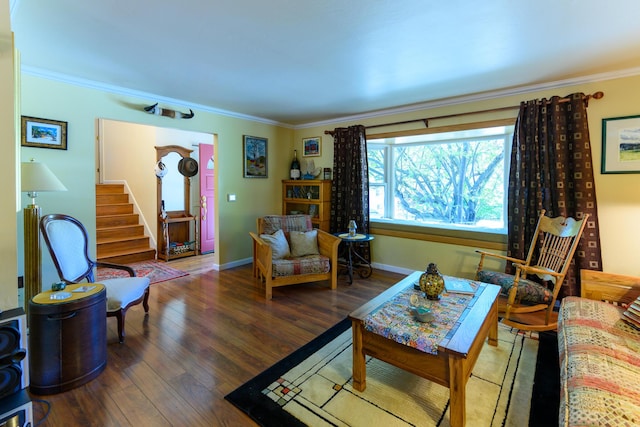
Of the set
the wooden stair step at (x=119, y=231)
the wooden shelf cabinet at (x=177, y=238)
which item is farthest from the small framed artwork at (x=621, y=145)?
the wooden stair step at (x=119, y=231)

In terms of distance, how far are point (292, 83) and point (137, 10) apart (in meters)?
1.58

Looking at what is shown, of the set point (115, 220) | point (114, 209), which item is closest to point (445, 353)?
point (115, 220)

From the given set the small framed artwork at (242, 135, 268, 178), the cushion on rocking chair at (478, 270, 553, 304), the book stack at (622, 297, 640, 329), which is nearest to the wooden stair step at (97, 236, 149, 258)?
the small framed artwork at (242, 135, 268, 178)

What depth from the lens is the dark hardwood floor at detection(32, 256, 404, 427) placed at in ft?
5.68

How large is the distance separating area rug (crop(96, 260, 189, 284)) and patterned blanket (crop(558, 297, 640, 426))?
13.8 feet

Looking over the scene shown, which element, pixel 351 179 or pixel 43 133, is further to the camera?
pixel 351 179

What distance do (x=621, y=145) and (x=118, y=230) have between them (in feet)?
22.3

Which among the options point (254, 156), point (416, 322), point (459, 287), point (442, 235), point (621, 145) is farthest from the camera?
point (254, 156)

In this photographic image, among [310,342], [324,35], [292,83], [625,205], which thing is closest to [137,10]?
[324,35]

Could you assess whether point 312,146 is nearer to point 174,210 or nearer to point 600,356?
point 174,210

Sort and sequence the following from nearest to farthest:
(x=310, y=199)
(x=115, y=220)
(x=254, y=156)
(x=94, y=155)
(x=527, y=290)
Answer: (x=527, y=290) < (x=94, y=155) < (x=254, y=156) < (x=310, y=199) < (x=115, y=220)

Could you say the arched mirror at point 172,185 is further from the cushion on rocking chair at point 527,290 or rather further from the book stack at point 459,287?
the cushion on rocking chair at point 527,290

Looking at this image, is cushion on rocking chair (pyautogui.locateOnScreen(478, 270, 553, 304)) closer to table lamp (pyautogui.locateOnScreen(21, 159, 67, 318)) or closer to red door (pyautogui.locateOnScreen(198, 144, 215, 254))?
table lamp (pyautogui.locateOnScreen(21, 159, 67, 318))

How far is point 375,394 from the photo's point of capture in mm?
1863
